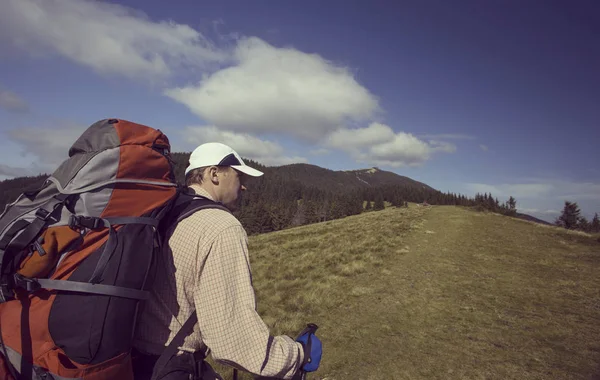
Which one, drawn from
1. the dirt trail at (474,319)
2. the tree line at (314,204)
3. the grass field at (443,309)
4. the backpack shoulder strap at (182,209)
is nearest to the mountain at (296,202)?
the tree line at (314,204)

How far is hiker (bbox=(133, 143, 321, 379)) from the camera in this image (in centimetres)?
184

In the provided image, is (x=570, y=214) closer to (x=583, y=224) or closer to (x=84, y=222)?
(x=583, y=224)

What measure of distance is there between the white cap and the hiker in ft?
1.89

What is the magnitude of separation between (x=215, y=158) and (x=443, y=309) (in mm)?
7822

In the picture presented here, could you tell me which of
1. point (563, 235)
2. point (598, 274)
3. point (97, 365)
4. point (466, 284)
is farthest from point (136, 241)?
point (563, 235)

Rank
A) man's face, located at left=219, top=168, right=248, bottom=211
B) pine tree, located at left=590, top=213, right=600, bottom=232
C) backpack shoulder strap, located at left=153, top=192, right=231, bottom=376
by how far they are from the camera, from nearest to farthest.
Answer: backpack shoulder strap, located at left=153, top=192, right=231, bottom=376
man's face, located at left=219, top=168, right=248, bottom=211
pine tree, located at left=590, top=213, right=600, bottom=232

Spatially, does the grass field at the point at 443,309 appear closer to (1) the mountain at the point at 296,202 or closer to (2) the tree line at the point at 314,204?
(2) the tree line at the point at 314,204

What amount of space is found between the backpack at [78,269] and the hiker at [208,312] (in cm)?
24

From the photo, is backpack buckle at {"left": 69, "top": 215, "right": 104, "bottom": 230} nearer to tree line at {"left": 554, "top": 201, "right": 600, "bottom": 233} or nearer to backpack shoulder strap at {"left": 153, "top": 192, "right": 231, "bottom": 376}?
backpack shoulder strap at {"left": 153, "top": 192, "right": 231, "bottom": 376}

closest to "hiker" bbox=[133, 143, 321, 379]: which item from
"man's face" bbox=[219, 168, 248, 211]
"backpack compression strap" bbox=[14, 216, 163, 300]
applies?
"backpack compression strap" bbox=[14, 216, 163, 300]

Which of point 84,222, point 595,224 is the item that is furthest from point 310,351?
point 595,224

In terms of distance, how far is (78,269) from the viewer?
1.54 m

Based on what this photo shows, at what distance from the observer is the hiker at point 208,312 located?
6.04 ft

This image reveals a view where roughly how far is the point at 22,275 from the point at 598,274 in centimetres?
1577
